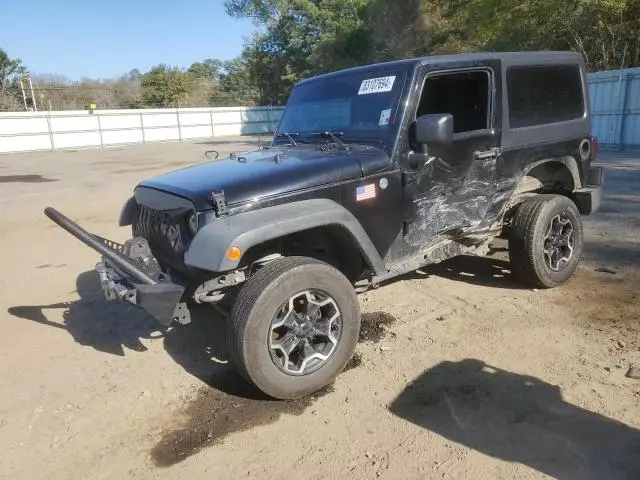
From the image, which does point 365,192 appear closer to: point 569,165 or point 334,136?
point 334,136

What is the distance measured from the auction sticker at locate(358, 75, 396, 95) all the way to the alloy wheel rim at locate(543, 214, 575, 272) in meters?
2.01

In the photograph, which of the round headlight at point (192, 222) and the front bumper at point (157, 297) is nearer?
the front bumper at point (157, 297)

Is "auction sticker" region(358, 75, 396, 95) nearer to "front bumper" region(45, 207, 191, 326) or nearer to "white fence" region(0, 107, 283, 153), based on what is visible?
"front bumper" region(45, 207, 191, 326)

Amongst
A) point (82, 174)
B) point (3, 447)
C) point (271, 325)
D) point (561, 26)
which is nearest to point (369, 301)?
point (271, 325)

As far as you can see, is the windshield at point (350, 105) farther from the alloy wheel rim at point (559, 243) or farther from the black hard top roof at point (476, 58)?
the alloy wheel rim at point (559, 243)

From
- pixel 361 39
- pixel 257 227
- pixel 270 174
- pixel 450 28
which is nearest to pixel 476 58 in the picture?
pixel 270 174

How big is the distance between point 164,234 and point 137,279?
436mm

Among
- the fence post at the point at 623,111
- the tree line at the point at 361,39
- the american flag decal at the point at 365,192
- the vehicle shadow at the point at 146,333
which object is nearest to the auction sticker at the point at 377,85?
the american flag decal at the point at 365,192

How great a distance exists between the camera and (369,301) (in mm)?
4691

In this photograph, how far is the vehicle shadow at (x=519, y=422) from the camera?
248 cm

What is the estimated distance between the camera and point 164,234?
134 inches

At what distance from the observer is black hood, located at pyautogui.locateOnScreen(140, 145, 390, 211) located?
313 cm

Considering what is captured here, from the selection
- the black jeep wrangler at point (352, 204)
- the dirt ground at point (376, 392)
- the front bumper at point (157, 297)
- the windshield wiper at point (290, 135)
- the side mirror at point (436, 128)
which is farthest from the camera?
the windshield wiper at point (290, 135)

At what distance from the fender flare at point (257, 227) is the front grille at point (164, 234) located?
25 cm
